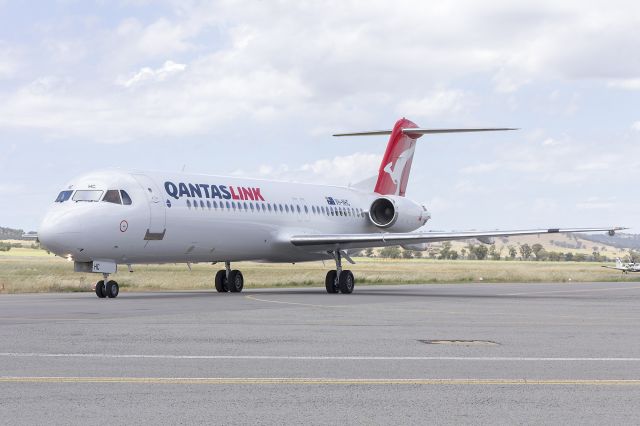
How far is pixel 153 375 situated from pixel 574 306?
53.7 ft

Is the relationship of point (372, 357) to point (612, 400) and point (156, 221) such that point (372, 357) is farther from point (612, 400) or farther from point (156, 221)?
point (156, 221)

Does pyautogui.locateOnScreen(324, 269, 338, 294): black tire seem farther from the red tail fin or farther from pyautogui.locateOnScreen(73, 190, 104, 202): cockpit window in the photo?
pyautogui.locateOnScreen(73, 190, 104, 202): cockpit window

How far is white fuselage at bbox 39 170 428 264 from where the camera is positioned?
26.5 metres

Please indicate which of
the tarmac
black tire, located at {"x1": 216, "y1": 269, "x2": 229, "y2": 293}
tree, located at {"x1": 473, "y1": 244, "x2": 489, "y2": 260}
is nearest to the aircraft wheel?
black tire, located at {"x1": 216, "y1": 269, "x2": 229, "y2": 293}

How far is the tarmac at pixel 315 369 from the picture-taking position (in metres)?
7.99

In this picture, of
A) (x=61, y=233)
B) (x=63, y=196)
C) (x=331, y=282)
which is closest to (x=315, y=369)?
(x=61, y=233)

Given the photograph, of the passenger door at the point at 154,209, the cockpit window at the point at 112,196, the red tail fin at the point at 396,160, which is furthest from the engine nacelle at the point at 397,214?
the cockpit window at the point at 112,196

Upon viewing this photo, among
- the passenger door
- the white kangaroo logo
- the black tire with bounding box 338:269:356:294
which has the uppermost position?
the white kangaroo logo

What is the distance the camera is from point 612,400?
862 cm

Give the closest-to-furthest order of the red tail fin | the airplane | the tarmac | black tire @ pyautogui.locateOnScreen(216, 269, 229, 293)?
the tarmac, the airplane, black tire @ pyautogui.locateOnScreen(216, 269, 229, 293), the red tail fin

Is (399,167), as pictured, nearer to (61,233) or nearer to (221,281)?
(221,281)

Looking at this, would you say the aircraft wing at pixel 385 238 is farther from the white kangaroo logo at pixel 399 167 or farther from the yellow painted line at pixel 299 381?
the yellow painted line at pixel 299 381

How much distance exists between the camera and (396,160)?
135ft

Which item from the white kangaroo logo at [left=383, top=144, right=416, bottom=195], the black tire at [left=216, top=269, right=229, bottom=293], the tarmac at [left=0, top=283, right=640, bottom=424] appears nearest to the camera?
the tarmac at [left=0, top=283, right=640, bottom=424]
